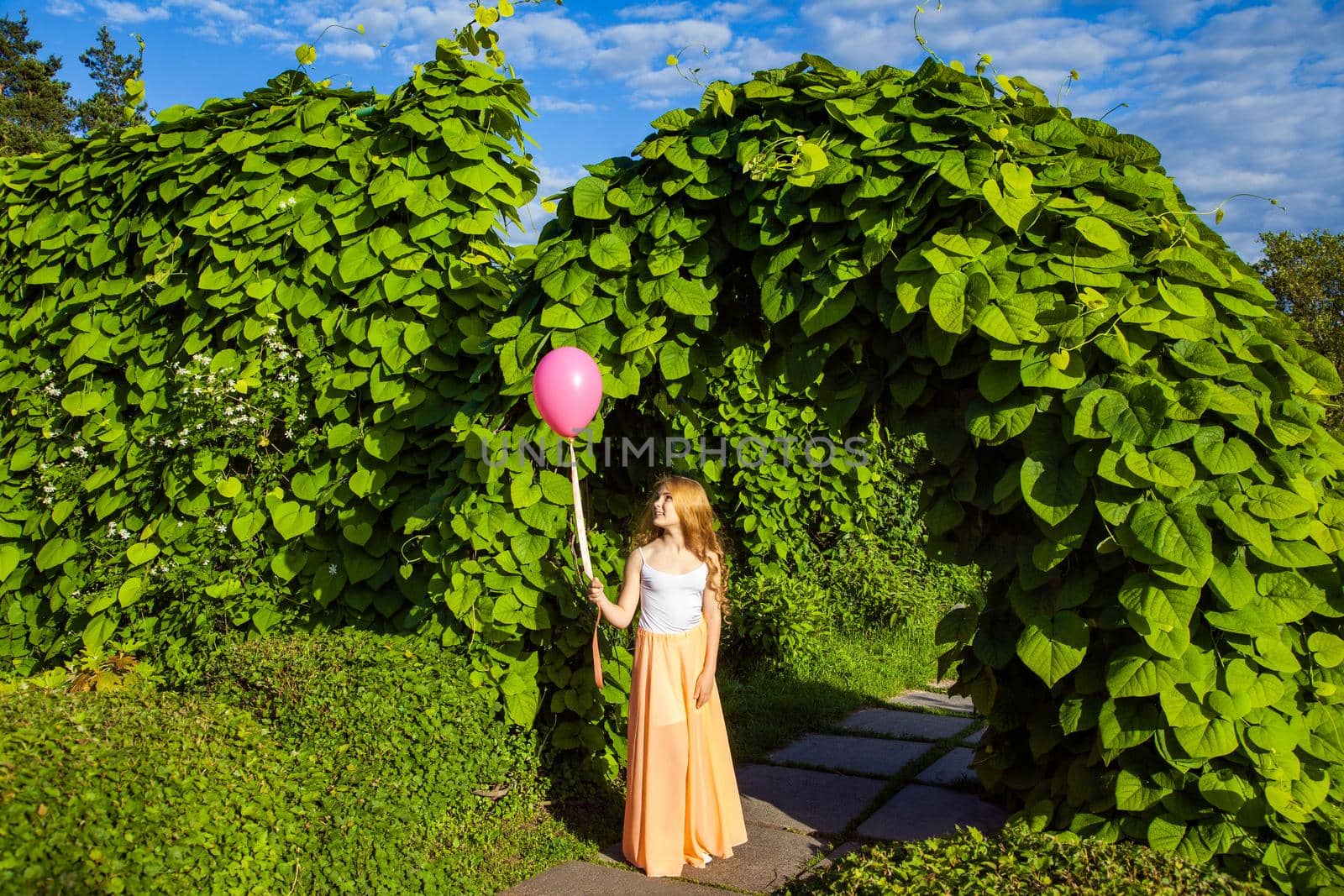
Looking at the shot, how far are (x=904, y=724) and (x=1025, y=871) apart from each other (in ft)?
10.1

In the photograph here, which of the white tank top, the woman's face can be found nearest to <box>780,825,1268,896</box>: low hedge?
the white tank top

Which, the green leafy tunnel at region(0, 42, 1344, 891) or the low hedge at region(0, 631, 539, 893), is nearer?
the low hedge at region(0, 631, 539, 893)

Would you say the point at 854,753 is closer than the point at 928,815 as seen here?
No

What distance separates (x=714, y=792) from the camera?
3605 millimetres

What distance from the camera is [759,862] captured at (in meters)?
3.62

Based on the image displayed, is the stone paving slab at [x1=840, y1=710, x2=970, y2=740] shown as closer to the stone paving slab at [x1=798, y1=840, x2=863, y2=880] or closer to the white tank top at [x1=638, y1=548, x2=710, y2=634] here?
the stone paving slab at [x1=798, y1=840, x2=863, y2=880]

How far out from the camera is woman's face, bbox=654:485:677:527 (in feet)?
11.9

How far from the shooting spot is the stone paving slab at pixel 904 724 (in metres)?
5.28

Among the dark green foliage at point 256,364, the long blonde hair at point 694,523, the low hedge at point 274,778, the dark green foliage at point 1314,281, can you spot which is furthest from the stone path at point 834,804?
the dark green foliage at point 1314,281

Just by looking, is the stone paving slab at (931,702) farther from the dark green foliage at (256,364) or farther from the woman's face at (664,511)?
the dark green foliage at (256,364)

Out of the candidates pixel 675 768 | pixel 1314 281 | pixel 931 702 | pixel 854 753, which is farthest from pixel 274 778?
pixel 1314 281

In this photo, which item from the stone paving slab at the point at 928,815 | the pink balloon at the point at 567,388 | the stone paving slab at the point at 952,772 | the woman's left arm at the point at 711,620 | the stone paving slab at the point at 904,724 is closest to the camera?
the pink balloon at the point at 567,388

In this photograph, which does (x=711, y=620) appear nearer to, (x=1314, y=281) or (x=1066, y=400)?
(x=1066, y=400)

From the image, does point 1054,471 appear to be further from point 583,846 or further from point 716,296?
point 583,846
